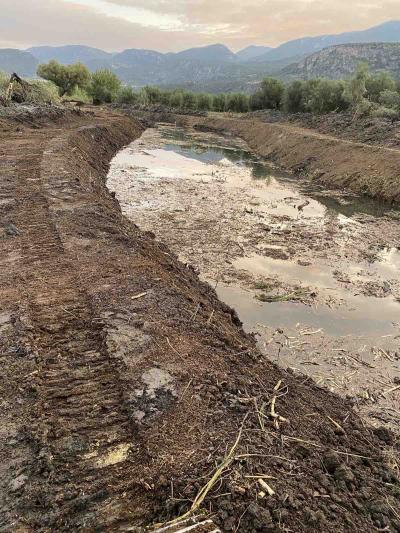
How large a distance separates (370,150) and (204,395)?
24.4 m

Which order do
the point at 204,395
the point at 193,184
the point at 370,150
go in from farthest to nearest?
the point at 370,150 → the point at 193,184 → the point at 204,395

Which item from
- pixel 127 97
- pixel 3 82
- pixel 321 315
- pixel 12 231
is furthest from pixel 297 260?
pixel 127 97

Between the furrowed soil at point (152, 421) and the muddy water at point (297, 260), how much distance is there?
4.09ft

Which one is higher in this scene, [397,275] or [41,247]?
[41,247]

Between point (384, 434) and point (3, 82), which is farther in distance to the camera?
point (3, 82)

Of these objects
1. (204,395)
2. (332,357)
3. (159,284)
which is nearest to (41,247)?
(159,284)

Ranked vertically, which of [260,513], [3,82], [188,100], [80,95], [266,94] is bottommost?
[260,513]

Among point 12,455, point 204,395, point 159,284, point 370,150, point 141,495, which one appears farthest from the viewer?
point 370,150

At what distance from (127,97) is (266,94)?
26.7 metres

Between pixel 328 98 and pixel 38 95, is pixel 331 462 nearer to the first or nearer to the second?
pixel 38 95

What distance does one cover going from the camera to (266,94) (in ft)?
219

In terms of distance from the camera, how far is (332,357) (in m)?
8.46

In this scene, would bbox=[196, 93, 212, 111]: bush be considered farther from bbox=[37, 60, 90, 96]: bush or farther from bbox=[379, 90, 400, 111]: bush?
bbox=[379, 90, 400, 111]: bush

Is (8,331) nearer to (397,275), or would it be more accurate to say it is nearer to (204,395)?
(204,395)
